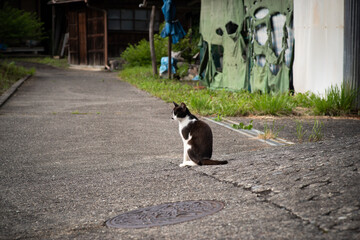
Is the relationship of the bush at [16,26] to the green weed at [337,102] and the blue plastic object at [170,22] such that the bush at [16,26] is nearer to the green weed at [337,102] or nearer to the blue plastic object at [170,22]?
the blue plastic object at [170,22]

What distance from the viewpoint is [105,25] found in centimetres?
2391

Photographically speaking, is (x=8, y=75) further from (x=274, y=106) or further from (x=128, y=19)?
(x=274, y=106)

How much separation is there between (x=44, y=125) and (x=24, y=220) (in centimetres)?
499

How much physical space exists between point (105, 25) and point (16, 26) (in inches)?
370

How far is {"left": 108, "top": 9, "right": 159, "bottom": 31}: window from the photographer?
24.7m

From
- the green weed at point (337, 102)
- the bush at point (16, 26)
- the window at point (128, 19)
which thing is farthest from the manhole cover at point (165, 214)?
the bush at point (16, 26)

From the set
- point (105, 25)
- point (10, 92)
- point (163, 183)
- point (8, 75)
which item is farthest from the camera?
point (105, 25)

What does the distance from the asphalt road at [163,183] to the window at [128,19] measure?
55.6ft

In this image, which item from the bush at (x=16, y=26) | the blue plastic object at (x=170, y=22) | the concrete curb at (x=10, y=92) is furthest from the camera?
the bush at (x=16, y=26)

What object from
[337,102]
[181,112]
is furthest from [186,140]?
[337,102]

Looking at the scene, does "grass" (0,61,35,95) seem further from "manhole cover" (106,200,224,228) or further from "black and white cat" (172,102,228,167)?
"manhole cover" (106,200,224,228)

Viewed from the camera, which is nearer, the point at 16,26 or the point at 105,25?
the point at 105,25

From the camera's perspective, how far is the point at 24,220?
4094 millimetres

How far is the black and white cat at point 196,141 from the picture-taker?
5381mm
